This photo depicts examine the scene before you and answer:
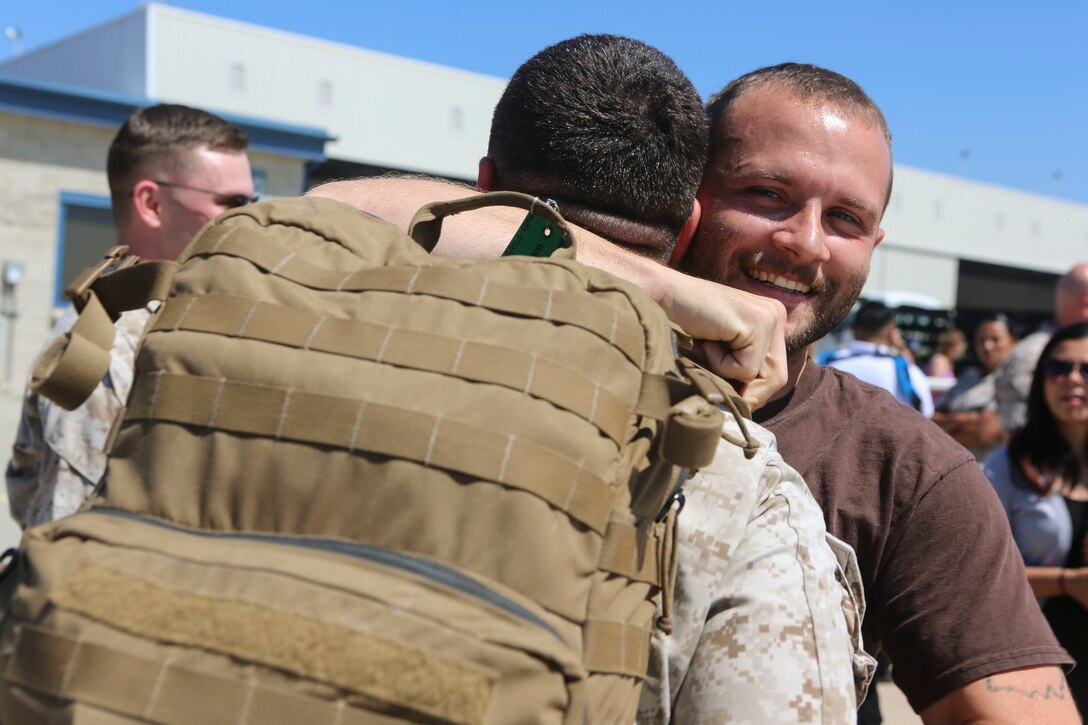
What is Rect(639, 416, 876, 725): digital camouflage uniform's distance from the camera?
1.27m

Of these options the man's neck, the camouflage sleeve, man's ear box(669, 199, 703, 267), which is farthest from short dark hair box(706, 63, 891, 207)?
the camouflage sleeve

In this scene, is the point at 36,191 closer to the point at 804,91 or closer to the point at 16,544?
the point at 16,544

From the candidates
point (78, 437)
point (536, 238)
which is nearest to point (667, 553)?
point (536, 238)

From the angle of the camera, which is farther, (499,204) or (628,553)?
(499,204)

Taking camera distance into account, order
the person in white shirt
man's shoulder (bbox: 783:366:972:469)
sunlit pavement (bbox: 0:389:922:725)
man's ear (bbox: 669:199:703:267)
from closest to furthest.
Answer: man's shoulder (bbox: 783:366:972:469) → man's ear (bbox: 669:199:703:267) → sunlit pavement (bbox: 0:389:922:725) → the person in white shirt

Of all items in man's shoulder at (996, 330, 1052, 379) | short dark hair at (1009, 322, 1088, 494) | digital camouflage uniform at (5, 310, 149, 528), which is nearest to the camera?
digital camouflage uniform at (5, 310, 149, 528)

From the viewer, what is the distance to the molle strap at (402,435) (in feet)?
3.55

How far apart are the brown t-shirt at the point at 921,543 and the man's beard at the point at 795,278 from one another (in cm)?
17

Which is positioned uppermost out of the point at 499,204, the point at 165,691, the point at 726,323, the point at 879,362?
the point at 499,204

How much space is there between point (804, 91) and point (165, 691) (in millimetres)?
1654

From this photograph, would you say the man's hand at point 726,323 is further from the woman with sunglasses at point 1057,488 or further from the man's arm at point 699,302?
the woman with sunglasses at point 1057,488

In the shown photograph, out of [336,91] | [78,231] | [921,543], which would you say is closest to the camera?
[921,543]

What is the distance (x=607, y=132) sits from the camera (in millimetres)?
1542

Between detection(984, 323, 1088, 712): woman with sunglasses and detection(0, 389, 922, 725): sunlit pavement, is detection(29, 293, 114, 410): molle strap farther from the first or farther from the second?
detection(984, 323, 1088, 712): woman with sunglasses
